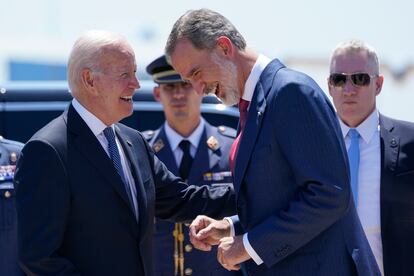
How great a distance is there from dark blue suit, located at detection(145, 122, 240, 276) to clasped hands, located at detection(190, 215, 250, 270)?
123 cm

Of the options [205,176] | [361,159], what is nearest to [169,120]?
[205,176]

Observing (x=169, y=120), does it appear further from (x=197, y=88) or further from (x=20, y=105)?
(x=197, y=88)

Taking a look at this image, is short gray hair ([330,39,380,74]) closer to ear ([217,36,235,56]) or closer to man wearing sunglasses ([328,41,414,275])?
man wearing sunglasses ([328,41,414,275])

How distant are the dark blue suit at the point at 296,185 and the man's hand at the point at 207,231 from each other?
7.9 inches

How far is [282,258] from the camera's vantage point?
10.4ft

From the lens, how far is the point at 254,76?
3377 mm

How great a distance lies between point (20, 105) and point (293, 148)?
129 inches

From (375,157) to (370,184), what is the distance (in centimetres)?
16

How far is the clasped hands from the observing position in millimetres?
3252

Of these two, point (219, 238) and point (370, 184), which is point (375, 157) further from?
point (219, 238)

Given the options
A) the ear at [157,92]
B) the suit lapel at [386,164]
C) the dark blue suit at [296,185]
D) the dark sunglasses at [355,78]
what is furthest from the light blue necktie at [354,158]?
the ear at [157,92]

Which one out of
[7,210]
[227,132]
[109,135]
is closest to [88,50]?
[109,135]

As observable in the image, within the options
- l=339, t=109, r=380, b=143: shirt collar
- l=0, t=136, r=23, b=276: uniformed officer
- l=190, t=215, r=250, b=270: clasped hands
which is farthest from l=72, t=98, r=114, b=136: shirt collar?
l=339, t=109, r=380, b=143: shirt collar

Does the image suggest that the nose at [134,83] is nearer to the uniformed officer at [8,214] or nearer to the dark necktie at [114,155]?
the dark necktie at [114,155]
